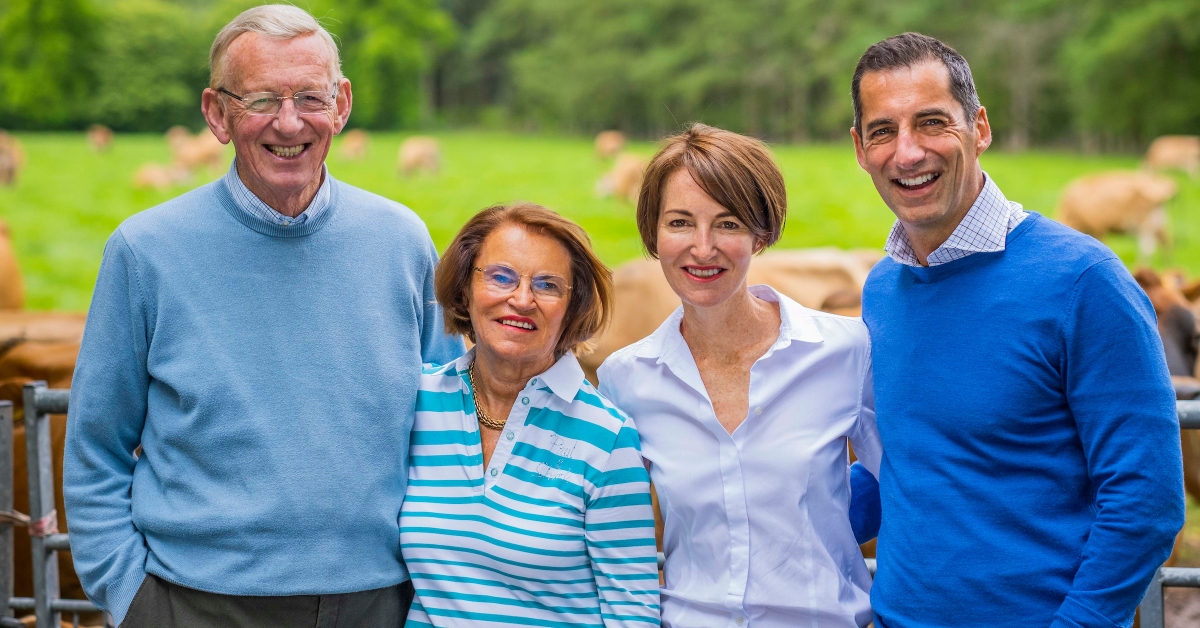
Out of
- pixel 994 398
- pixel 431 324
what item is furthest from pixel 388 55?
pixel 994 398

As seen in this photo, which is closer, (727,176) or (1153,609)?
(727,176)

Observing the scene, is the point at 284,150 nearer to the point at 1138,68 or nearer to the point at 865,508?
the point at 865,508

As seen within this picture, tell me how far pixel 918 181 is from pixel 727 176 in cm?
38

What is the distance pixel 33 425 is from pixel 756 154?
7.39 ft

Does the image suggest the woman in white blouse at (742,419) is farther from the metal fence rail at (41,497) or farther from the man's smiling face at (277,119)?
the metal fence rail at (41,497)

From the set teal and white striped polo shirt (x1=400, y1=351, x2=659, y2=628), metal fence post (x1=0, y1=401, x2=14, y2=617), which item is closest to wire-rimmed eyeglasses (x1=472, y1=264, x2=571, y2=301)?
teal and white striped polo shirt (x1=400, y1=351, x2=659, y2=628)

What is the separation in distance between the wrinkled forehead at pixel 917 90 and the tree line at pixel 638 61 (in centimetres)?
1000

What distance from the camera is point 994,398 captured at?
1.79 m

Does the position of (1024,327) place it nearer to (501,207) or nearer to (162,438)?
(501,207)

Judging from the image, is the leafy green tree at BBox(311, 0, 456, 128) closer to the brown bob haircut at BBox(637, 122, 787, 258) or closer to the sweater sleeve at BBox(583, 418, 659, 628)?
the brown bob haircut at BBox(637, 122, 787, 258)

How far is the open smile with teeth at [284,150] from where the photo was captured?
211 centimetres

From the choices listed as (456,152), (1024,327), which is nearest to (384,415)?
(1024,327)

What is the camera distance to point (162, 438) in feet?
6.88

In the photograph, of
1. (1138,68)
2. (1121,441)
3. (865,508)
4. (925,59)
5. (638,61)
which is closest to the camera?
(1121,441)
